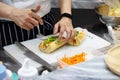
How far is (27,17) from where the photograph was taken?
38.2 inches

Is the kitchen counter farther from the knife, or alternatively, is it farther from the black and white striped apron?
the black and white striped apron

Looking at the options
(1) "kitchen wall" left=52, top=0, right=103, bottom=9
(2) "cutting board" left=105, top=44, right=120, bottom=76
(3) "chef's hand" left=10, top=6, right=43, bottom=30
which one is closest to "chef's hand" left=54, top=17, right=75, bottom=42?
(3) "chef's hand" left=10, top=6, right=43, bottom=30

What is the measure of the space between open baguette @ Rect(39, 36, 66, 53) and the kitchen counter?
0.13 metres

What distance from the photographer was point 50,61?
928 mm

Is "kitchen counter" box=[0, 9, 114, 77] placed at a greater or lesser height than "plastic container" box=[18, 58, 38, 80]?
lesser

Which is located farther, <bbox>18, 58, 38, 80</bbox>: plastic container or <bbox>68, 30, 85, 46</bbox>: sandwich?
<bbox>68, 30, 85, 46</bbox>: sandwich

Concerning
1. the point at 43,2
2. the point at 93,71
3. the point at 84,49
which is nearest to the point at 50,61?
the point at 84,49

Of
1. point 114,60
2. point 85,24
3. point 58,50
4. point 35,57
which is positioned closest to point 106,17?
point 85,24

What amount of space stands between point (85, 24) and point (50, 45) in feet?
1.75

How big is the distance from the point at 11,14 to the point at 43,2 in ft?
0.80

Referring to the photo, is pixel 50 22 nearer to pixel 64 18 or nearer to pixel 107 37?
pixel 64 18

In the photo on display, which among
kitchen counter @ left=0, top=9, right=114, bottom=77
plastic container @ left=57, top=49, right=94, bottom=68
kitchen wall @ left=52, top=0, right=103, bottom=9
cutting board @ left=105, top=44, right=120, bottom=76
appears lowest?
kitchen counter @ left=0, top=9, right=114, bottom=77

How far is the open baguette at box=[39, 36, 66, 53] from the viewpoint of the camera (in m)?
0.98

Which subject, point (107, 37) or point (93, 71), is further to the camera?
point (107, 37)
